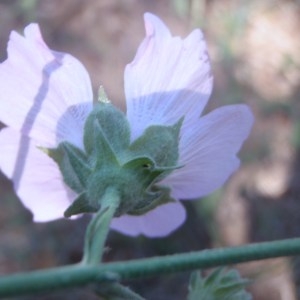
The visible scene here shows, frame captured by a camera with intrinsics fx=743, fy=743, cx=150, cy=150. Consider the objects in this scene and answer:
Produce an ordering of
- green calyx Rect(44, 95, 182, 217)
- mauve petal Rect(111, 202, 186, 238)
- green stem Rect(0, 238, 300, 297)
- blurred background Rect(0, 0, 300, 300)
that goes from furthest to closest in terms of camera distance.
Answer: blurred background Rect(0, 0, 300, 300)
mauve petal Rect(111, 202, 186, 238)
green calyx Rect(44, 95, 182, 217)
green stem Rect(0, 238, 300, 297)

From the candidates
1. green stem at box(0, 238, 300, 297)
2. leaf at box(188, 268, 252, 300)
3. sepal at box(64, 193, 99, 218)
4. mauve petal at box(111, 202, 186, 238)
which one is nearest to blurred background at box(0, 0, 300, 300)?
mauve petal at box(111, 202, 186, 238)

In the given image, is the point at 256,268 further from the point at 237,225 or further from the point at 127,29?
the point at 127,29

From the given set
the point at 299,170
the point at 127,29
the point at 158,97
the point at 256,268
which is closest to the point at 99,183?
the point at 158,97

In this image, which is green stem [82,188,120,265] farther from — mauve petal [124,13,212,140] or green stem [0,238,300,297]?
mauve petal [124,13,212,140]

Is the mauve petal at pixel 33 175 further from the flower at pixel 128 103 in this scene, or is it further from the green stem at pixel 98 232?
the green stem at pixel 98 232

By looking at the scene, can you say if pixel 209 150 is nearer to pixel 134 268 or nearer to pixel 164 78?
pixel 164 78

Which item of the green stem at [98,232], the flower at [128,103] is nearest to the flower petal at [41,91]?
the flower at [128,103]
